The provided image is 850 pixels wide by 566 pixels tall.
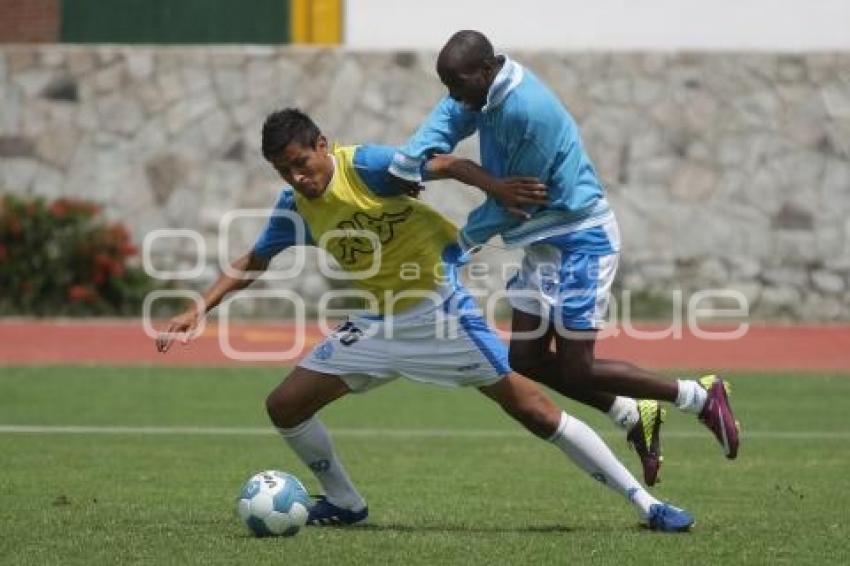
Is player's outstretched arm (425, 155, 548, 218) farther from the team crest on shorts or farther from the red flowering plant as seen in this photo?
the red flowering plant

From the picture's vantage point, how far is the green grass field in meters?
8.70

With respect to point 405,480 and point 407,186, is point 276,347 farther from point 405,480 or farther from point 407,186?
point 407,186

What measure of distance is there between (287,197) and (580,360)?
167cm

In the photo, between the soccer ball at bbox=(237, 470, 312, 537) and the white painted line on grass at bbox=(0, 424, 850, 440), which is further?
the white painted line on grass at bbox=(0, 424, 850, 440)

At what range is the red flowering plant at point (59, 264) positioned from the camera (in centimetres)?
2383

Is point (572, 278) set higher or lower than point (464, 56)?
lower

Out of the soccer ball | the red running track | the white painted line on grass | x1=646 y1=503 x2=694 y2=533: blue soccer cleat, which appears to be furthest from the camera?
the red running track

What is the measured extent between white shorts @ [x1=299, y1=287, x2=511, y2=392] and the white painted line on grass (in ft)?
16.8

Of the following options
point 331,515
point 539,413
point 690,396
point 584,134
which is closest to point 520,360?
point 539,413

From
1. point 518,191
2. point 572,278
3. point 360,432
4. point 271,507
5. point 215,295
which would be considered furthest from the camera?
point 360,432

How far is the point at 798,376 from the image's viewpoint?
19672 mm

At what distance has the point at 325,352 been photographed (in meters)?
9.52

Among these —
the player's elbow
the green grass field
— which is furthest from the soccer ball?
the player's elbow

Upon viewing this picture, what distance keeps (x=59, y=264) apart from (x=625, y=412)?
49.0 ft
